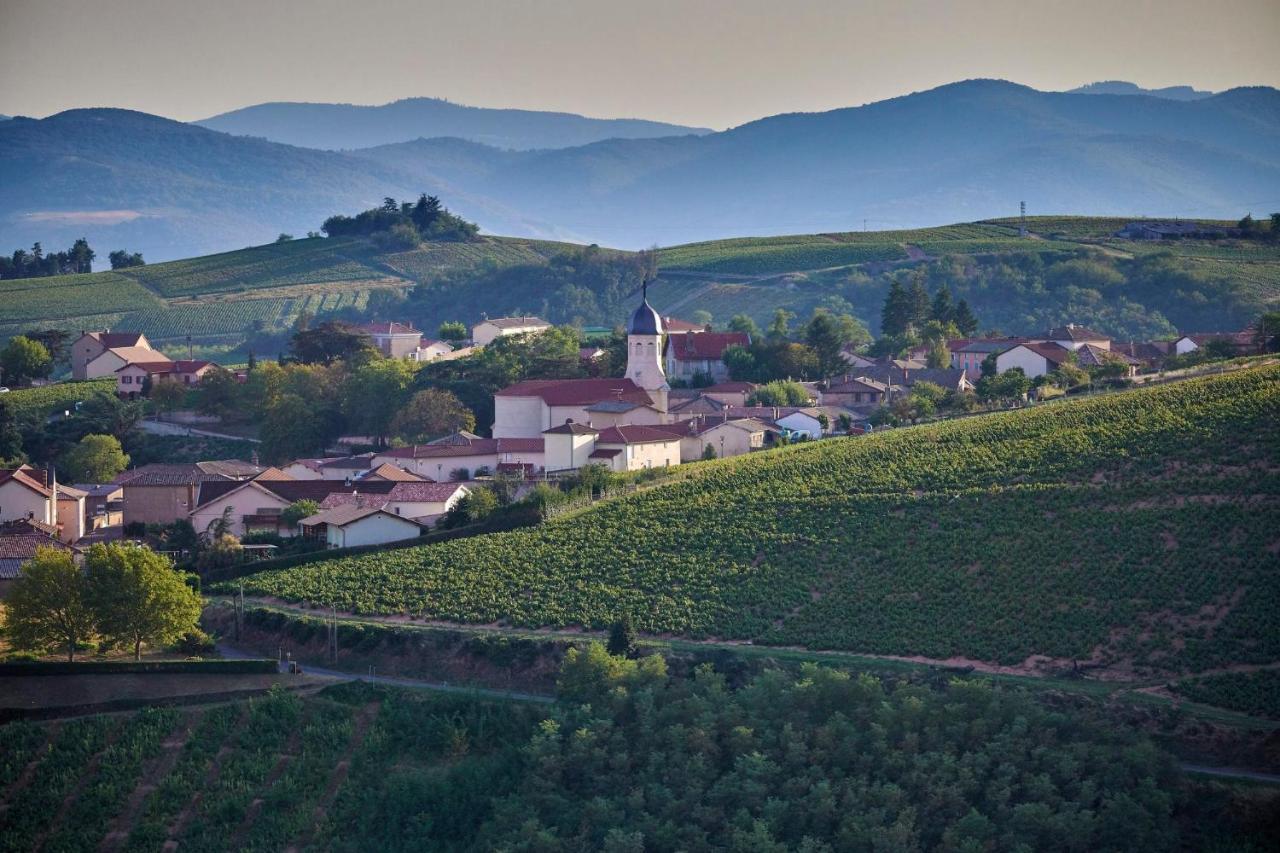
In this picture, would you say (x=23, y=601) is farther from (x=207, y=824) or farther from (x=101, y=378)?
(x=101, y=378)

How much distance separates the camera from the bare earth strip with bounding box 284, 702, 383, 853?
37.7m

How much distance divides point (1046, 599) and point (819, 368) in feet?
135

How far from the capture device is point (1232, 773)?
35281 mm

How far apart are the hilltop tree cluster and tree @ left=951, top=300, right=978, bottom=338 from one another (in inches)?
2449

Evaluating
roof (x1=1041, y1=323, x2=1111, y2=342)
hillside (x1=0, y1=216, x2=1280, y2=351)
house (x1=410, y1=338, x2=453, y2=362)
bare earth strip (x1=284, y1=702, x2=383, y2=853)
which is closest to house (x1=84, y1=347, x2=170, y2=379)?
house (x1=410, y1=338, x2=453, y2=362)

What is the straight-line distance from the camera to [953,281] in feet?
405

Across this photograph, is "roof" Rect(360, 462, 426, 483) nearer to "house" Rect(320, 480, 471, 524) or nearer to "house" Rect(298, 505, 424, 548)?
"house" Rect(320, 480, 471, 524)

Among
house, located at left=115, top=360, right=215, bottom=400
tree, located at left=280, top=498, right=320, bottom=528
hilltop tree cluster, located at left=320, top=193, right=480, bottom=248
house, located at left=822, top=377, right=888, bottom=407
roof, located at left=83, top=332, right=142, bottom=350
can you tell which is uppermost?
hilltop tree cluster, located at left=320, top=193, right=480, bottom=248

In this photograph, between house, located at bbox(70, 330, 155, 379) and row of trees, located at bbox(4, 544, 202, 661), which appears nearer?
row of trees, located at bbox(4, 544, 202, 661)

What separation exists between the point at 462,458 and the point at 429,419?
8552mm

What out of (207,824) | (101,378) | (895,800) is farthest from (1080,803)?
(101,378)

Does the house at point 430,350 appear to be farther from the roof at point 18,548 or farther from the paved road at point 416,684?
the paved road at point 416,684

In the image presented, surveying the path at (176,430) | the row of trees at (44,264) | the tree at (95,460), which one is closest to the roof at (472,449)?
the tree at (95,460)

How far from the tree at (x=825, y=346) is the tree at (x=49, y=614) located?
44.2 meters
